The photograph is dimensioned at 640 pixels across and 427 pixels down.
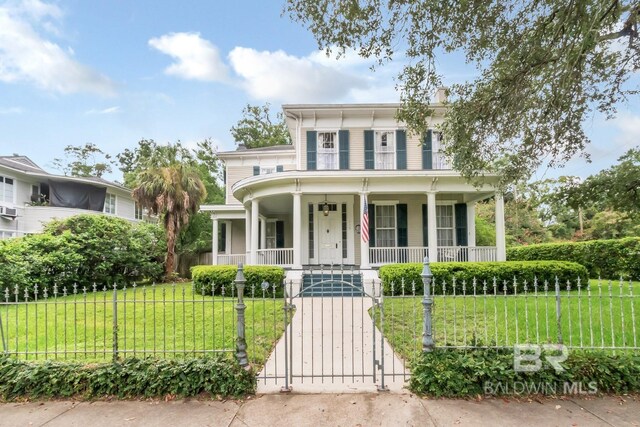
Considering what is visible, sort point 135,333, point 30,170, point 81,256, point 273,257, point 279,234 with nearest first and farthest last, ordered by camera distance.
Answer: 1. point 135,333
2. point 81,256
3. point 273,257
4. point 279,234
5. point 30,170

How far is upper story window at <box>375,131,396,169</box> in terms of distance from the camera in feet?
45.3

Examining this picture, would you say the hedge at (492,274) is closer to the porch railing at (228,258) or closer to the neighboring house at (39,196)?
the porch railing at (228,258)

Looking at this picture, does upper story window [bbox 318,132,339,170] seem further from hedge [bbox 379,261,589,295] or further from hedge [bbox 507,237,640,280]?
hedge [bbox 507,237,640,280]

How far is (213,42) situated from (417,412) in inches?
538

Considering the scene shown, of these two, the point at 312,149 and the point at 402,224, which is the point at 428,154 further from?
the point at 312,149

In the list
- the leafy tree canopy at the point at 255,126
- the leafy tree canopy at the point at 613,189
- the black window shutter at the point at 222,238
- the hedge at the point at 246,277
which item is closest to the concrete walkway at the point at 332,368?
the hedge at the point at 246,277

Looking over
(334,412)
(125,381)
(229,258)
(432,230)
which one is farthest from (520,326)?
(229,258)

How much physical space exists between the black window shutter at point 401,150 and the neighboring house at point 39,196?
744 inches

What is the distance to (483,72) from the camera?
7180 millimetres

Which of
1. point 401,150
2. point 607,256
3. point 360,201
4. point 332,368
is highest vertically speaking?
point 401,150

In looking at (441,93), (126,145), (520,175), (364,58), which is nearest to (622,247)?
(520,175)

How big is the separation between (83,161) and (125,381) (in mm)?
42311

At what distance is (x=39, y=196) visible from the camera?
19984 millimetres

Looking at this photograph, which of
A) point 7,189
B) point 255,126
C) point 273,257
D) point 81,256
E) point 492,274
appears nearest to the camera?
point 492,274
